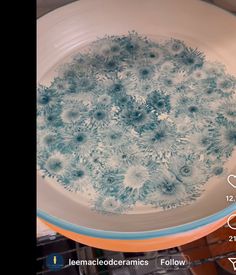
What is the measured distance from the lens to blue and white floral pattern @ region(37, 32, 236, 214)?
43 cm

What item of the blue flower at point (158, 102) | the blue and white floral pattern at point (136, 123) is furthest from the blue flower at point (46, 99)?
the blue flower at point (158, 102)

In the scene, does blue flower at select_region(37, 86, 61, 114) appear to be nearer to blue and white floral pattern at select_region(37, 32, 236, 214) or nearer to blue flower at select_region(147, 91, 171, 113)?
blue and white floral pattern at select_region(37, 32, 236, 214)

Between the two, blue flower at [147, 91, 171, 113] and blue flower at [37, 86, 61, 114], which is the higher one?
blue flower at [37, 86, 61, 114]

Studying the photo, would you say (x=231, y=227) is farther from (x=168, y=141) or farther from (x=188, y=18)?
(x=188, y=18)

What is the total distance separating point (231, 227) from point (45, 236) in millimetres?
215

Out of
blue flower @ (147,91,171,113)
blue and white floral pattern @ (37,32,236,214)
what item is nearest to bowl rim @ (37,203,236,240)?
blue and white floral pattern @ (37,32,236,214)

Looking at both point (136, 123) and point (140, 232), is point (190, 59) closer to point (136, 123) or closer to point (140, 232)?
point (136, 123)

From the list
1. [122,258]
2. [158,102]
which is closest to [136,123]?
[158,102]

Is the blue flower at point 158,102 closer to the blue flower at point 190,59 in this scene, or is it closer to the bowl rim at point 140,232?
the blue flower at point 190,59

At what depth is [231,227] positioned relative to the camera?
0.42 m

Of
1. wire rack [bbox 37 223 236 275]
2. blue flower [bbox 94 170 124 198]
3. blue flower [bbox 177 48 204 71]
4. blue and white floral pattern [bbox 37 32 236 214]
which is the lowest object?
wire rack [bbox 37 223 236 275]

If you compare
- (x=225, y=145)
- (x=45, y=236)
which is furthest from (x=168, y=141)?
(x=45, y=236)

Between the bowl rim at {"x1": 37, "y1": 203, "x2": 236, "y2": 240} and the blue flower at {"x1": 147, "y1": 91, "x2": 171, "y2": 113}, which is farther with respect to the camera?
the blue flower at {"x1": 147, "y1": 91, "x2": 171, "y2": 113}
